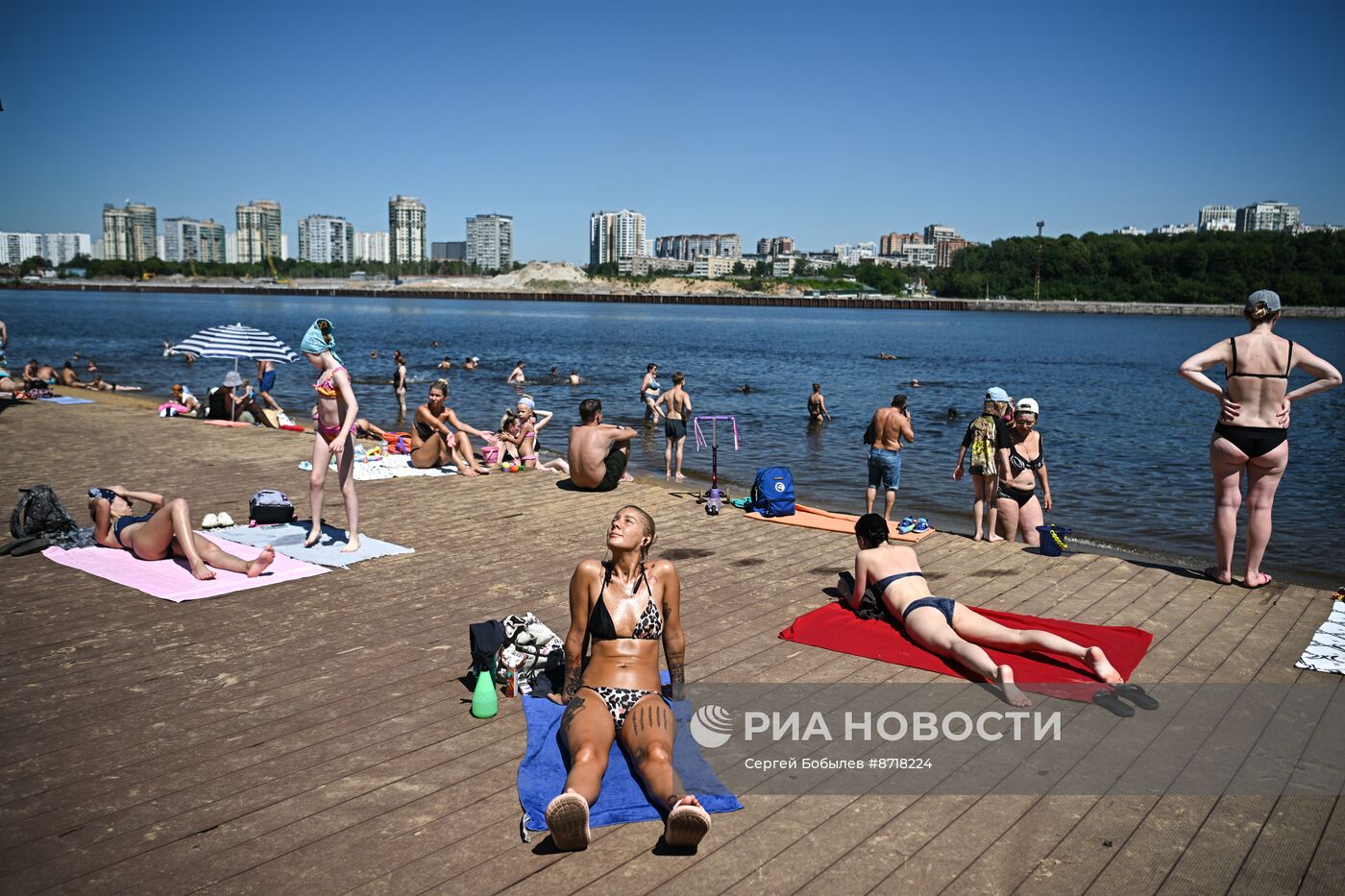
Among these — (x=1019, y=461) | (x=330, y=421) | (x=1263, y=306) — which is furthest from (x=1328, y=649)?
(x=330, y=421)

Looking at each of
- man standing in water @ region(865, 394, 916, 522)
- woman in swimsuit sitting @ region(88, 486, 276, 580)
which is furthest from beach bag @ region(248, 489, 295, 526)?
man standing in water @ region(865, 394, 916, 522)

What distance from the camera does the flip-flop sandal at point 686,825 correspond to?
3.97 m

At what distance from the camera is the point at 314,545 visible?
912cm

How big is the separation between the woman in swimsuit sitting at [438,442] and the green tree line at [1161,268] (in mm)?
165275

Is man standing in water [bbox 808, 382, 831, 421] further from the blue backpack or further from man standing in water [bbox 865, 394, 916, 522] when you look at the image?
the blue backpack

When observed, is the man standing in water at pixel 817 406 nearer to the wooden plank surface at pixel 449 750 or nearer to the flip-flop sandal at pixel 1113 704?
the wooden plank surface at pixel 449 750

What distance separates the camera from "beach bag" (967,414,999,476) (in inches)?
405

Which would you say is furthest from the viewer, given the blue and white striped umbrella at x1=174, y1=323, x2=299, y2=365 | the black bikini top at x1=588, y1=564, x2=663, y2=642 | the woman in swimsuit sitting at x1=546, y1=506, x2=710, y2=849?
the blue and white striped umbrella at x1=174, y1=323, x2=299, y2=365

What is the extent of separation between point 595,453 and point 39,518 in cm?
613

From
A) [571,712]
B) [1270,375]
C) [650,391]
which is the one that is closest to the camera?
[571,712]

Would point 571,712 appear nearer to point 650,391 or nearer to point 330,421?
point 330,421

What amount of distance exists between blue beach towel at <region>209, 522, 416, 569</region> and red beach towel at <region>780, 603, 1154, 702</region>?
4.18m

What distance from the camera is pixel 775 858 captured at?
13.3 feet

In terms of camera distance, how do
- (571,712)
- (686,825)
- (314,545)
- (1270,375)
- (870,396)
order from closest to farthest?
(686,825) < (571,712) < (1270,375) < (314,545) < (870,396)
